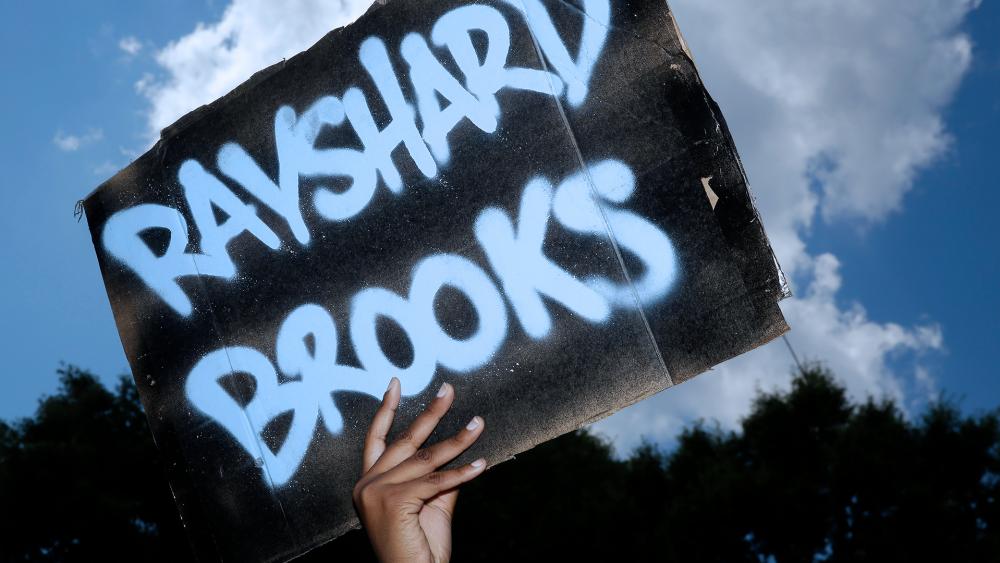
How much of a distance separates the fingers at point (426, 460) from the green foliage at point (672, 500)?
2110 cm

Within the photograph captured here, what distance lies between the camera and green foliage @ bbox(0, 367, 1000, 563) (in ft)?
78.3

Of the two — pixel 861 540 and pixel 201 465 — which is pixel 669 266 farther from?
pixel 861 540

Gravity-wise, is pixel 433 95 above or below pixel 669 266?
above

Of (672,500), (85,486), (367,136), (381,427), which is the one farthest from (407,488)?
(672,500)

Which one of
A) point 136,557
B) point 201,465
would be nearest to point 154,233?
point 201,465

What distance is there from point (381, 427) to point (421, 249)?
71 cm

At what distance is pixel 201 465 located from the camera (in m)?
3.55

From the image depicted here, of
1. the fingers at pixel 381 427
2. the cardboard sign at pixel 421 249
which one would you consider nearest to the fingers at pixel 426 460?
the fingers at pixel 381 427

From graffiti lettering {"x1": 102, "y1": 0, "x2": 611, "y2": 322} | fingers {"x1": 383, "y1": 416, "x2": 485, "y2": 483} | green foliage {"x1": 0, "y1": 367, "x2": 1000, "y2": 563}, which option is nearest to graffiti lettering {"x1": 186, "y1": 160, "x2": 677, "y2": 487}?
graffiti lettering {"x1": 102, "y1": 0, "x2": 611, "y2": 322}

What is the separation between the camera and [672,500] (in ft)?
96.5

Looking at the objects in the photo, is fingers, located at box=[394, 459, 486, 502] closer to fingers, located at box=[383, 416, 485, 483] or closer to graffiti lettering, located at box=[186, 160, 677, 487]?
fingers, located at box=[383, 416, 485, 483]

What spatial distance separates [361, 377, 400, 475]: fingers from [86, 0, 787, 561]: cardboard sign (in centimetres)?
20

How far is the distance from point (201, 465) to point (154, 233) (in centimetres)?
103

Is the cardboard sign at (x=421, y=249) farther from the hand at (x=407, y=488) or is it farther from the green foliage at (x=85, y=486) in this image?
the green foliage at (x=85, y=486)
